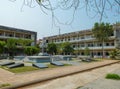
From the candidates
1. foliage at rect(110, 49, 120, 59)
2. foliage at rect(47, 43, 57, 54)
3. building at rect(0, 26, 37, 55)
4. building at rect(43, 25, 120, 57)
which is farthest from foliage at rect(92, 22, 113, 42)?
building at rect(0, 26, 37, 55)

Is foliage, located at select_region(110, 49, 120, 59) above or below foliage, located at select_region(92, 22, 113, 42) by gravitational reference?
below

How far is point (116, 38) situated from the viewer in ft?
155

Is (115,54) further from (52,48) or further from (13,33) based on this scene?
(13,33)

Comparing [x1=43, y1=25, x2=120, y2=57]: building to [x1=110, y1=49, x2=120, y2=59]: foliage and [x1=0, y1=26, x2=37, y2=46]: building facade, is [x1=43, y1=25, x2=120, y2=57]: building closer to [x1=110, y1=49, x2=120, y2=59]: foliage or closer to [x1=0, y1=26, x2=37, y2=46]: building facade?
[x1=110, y1=49, x2=120, y2=59]: foliage

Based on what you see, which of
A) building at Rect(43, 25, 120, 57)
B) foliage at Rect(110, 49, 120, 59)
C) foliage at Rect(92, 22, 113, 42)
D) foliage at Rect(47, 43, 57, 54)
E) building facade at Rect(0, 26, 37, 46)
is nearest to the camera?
foliage at Rect(110, 49, 120, 59)

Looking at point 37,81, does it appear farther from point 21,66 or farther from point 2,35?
point 2,35

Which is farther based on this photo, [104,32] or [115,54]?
[104,32]

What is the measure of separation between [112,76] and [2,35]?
41337mm

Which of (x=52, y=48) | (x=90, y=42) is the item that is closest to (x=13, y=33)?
(x=52, y=48)

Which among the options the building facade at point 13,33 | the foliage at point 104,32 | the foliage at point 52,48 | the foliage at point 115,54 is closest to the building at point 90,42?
the foliage at point 104,32

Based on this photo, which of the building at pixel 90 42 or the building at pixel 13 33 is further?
the building at pixel 13 33

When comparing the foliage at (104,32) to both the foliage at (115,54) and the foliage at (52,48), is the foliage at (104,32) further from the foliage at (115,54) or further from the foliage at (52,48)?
the foliage at (52,48)

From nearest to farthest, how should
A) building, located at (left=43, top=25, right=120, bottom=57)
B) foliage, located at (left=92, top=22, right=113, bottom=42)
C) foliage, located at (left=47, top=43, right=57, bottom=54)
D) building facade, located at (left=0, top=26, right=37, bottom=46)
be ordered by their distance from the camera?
1. foliage, located at (left=92, top=22, right=113, bottom=42)
2. building, located at (left=43, top=25, right=120, bottom=57)
3. building facade, located at (left=0, top=26, right=37, bottom=46)
4. foliage, located at (left=47, top=43, right=57, bottom=54)

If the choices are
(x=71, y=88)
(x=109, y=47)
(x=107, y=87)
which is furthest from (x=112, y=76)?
(x=109, y=47)
